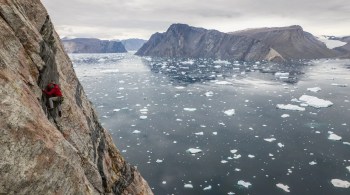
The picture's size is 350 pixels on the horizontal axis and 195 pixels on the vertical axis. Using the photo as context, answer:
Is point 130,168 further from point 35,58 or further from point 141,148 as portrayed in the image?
point 141,148

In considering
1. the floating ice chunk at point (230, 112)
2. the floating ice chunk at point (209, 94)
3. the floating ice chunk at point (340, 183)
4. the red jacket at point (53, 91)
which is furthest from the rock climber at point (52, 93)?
the floating ice chunk at point (209, 94)

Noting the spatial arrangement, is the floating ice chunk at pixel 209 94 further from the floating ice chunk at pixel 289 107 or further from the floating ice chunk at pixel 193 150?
the floating ice chunk at pixel 193 150

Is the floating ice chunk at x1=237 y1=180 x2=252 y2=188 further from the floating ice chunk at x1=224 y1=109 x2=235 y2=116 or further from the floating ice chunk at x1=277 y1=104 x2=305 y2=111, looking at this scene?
the floating ice chunk at x1=277 y1=104 x2=305 y2=111

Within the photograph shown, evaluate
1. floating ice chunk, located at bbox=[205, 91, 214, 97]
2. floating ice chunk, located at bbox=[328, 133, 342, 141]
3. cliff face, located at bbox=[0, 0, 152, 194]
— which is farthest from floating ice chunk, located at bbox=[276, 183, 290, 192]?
floating ice chunk, located at bbox=[205, 91, 214, 97]

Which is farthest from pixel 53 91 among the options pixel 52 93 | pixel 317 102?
pixel 317 102

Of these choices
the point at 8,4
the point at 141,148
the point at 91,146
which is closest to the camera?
the point at 8,4

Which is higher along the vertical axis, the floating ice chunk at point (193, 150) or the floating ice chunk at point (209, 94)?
the floating ice chunk at point (193, 150)

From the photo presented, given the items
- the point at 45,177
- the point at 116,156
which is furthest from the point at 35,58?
the point at 116,156

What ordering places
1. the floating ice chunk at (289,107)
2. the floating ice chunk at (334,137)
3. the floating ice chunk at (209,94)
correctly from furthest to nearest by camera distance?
the floating ice chunk at (209,94) < the floating ice chunk at (289,107) < the floating ice chunk at (334,137)
